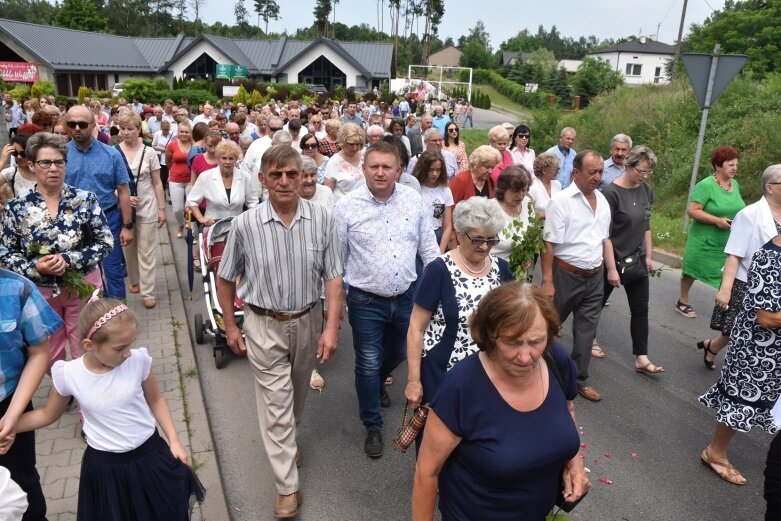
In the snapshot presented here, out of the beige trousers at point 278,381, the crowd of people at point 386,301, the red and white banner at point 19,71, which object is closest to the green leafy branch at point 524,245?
the crowd of people at point 386,301

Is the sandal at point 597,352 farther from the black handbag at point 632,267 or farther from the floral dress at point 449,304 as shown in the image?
the floral dress at point 449,304

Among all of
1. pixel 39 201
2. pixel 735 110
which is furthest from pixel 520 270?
pixel 735 110

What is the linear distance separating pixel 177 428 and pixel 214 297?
5.78 feet

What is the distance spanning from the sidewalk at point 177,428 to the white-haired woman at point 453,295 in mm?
1535

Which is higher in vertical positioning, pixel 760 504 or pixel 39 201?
pixel 39 201

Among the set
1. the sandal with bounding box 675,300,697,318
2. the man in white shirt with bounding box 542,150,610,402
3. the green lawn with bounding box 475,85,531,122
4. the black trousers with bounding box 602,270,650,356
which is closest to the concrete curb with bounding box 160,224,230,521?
the man in white shirt with bounding box 542,150,610,402

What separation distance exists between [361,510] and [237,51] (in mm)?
63982

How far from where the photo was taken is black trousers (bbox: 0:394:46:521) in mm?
2924

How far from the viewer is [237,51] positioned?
61906mm

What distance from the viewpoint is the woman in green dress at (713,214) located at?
6457mm

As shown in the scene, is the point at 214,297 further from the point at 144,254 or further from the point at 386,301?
the point at 386,301

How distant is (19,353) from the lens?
2.84 m

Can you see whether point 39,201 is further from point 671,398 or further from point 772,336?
point 671,398

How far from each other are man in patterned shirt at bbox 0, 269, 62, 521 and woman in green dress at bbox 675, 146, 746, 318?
243 inches
